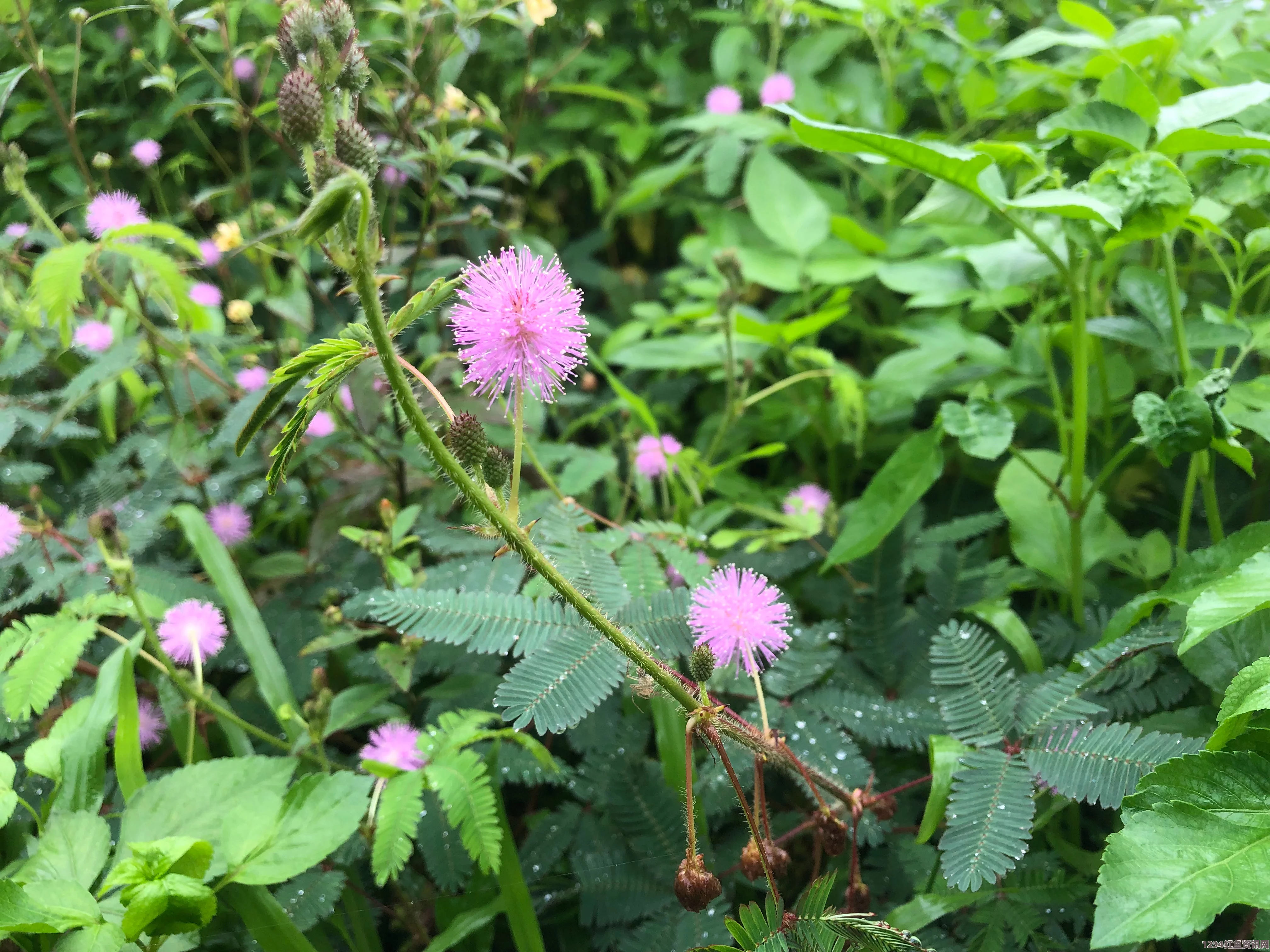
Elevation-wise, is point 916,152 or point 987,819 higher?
point 916,152

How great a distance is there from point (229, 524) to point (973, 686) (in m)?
1.06

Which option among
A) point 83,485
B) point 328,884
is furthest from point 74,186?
point 328,884

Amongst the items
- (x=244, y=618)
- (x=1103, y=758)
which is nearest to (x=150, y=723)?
(x=244, y=618)

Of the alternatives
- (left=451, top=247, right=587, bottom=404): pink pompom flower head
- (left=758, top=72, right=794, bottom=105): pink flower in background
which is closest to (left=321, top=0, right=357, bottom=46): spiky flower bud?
(left=451, top=247, right=587, bottom=404): pink pompom flower head

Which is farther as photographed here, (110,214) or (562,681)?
(110,214)

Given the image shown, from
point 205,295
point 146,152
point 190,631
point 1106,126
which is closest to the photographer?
point 1106,126

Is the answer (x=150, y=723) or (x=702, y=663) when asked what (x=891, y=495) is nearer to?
(x=702, y=663)

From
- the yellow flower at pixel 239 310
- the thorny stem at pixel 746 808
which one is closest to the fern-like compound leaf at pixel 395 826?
the thorny stem at pixel 746 808

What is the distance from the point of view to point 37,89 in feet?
6.12

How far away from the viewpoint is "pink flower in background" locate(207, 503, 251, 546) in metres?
1.23

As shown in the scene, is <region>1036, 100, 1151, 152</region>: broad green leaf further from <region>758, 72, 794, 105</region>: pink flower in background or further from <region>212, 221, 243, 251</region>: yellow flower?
<region>212, 221, 243, 251</region>: yellow flower

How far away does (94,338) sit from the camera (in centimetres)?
136

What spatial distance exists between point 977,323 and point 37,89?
2.12 m

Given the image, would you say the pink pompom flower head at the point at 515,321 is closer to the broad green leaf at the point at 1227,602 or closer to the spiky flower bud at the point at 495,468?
the spiky flower bud at the point at 495,468
